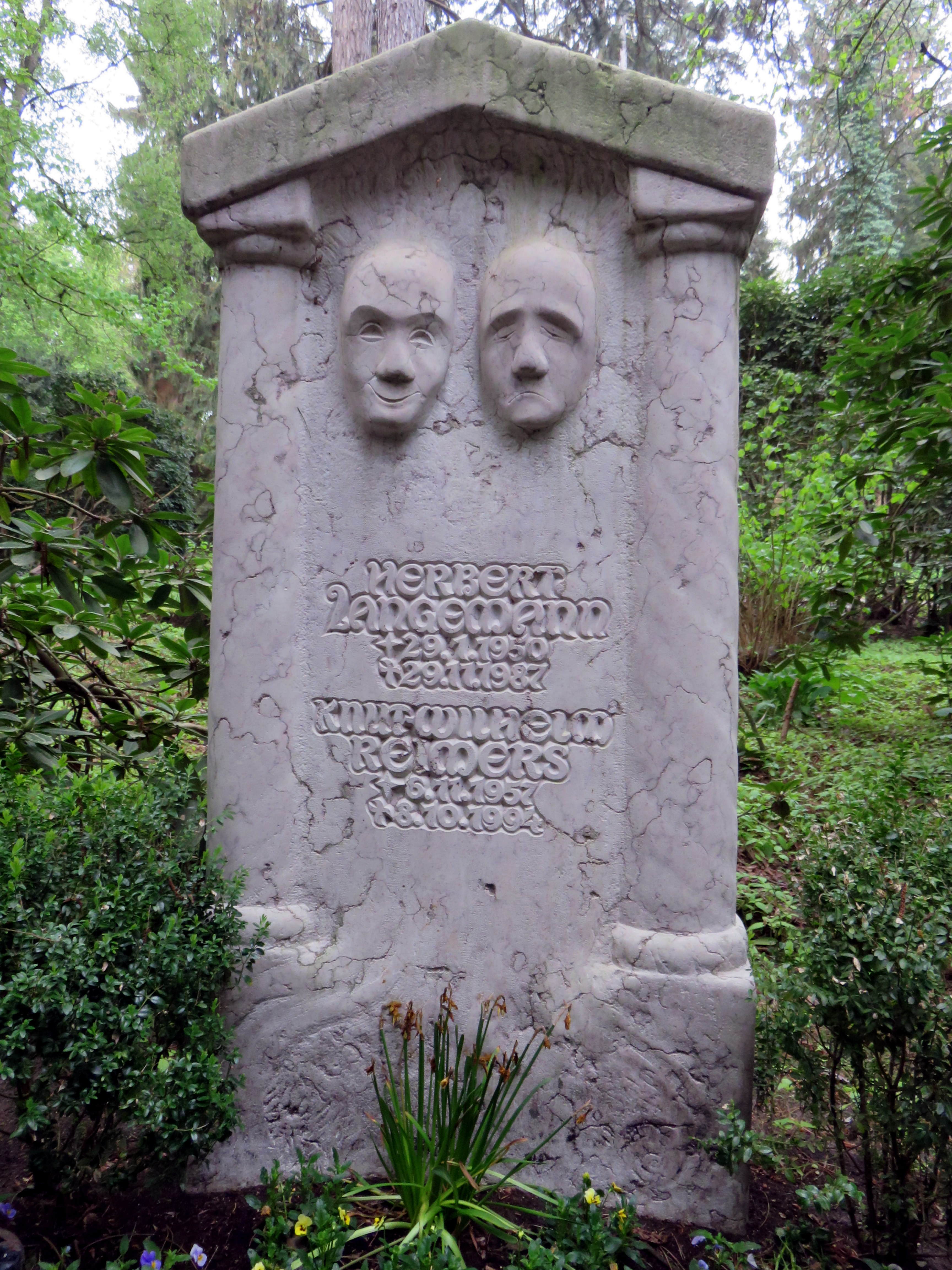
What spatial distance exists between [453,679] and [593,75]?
1.43 meters

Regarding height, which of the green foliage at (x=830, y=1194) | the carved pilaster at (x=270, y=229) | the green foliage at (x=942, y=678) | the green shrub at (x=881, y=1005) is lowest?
the green foliage at (x=830, y=1194)

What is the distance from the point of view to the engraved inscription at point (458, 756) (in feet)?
6.92

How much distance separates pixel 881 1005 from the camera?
1.66m

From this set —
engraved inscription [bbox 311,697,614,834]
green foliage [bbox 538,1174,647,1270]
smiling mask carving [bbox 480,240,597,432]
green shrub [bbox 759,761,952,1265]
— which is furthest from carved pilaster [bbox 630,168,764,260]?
green foliage [bbox 538,1174,647,1270]

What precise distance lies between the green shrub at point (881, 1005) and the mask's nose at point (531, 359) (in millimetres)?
1259

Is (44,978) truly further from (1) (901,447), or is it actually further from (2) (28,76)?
(2) (28,76)

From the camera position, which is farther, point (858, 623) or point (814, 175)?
point (814, 175)

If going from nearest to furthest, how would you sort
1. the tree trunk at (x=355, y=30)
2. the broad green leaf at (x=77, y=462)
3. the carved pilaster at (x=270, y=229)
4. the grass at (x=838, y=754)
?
the carved pilaster at (x=270, y=229)
the broad green leaf at (x=77, y=462)
the grass at (x=838, y=754)
the tree trunk at (x=355, y=30)

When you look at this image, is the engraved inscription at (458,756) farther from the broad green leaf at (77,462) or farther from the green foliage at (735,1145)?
the broad green leaf at (77,462)

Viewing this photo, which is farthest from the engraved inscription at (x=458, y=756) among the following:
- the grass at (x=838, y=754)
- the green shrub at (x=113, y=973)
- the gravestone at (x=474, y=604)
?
the grass at (x=838, y=754)

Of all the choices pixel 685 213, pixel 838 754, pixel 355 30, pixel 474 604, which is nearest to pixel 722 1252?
pixel 474 604

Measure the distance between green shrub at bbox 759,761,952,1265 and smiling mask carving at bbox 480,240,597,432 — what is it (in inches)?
47.4

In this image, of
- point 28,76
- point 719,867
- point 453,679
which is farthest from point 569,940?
point 28,76

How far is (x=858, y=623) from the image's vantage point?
343 cm
